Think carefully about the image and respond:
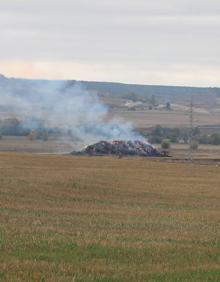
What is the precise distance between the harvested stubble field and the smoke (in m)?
79.1

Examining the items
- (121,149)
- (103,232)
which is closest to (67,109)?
(121,149)

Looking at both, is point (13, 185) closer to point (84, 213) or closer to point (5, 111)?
point (84, 213)

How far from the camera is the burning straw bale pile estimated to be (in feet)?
332

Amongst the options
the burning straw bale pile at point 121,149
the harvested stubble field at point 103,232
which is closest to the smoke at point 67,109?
the burning straw bale pile at point 121,149

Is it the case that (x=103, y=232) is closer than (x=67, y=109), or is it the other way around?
(x=103, y=232)

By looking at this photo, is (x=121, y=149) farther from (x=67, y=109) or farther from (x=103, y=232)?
(x=103, y=232)

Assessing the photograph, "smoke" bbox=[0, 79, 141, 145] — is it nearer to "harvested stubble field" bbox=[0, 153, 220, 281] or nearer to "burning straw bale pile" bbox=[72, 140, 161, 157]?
"burning straw bale pile" bbox=[72, 140, 161, 157]

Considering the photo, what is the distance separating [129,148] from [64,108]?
26.3 meters

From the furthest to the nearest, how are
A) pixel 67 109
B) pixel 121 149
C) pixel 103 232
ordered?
1. pixel 67 109
2. pixel 121 149
3. pixel 103 232

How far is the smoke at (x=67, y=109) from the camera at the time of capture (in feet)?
413

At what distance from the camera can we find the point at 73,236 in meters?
20.0

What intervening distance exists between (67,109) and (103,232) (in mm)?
105064

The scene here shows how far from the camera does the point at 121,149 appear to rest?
103 metres

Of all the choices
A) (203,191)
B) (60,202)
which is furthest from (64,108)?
(60,202)
